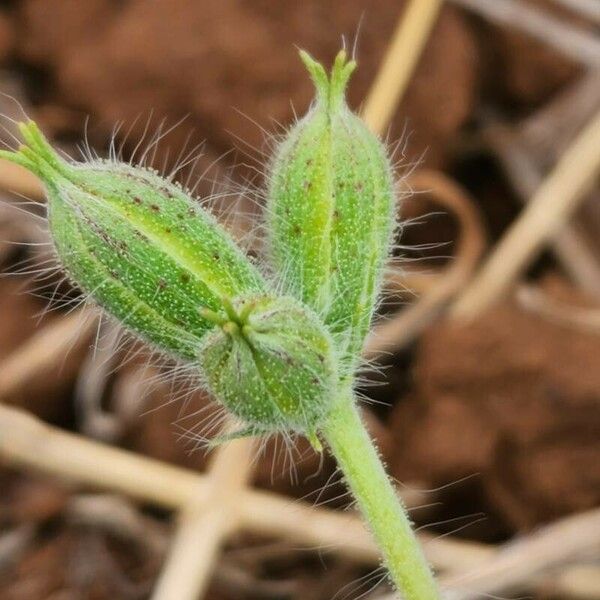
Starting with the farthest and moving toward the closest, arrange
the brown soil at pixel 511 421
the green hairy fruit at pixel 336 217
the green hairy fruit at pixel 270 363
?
the brown soil at pixel 511 421
the green hairy fruit at pixel 336 217
the green hairy fruit at pixel 270 363

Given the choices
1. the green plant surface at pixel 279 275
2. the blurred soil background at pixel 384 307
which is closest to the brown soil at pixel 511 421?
the blurred soil background at pixel 384 307

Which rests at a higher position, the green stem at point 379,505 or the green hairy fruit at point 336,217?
the green hairy fruit at point 336,217

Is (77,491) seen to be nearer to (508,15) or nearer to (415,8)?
(415,8)

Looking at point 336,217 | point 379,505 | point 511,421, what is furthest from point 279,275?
point 511,421

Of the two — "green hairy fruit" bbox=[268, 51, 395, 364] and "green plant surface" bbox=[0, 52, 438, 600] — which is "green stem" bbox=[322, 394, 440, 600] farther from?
"green hairy fruit" bbox=[268, 51, 395, 364]

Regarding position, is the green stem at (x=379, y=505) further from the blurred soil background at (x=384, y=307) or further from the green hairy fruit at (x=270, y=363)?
the blurred soil background at (x=384, y=307)

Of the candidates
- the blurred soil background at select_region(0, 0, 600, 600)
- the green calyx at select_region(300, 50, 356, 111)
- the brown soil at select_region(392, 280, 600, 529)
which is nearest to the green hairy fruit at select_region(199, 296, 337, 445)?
the green calyx at select_region(300, 50, 356, 111)

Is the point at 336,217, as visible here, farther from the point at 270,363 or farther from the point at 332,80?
the point at 270,363
